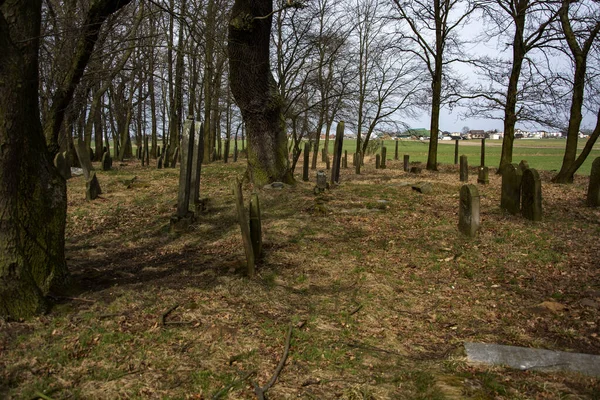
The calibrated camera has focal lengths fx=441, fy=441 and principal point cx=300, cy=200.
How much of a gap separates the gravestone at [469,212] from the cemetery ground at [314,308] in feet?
0.88

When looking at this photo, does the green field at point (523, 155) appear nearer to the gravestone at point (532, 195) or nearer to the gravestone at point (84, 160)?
the gravestone at point (532, 195)

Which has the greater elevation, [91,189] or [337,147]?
[337,147]

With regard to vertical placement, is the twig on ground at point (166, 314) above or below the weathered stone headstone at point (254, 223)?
below

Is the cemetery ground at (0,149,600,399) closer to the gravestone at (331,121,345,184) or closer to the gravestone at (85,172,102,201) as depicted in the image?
the gravestone at (85,172,102,201)

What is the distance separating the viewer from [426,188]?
1220cm

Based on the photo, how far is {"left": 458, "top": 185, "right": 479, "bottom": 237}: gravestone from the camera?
786 centimetres

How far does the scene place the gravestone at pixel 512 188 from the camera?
9.29 metres

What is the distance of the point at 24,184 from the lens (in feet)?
14.4

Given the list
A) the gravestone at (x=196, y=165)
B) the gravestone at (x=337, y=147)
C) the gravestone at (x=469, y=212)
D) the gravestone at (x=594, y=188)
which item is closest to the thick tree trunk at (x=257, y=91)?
the gravestone at (x=337, y=147)

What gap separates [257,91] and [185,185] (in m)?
3.93

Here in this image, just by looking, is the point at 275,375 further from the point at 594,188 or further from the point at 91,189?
the point at 594,188

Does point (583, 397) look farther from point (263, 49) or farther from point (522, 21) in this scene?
point (522, 21)

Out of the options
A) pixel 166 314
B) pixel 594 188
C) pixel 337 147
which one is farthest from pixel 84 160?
pixel 594 188

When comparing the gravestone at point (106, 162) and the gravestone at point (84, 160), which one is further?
the gravestone at point (106, 162)
